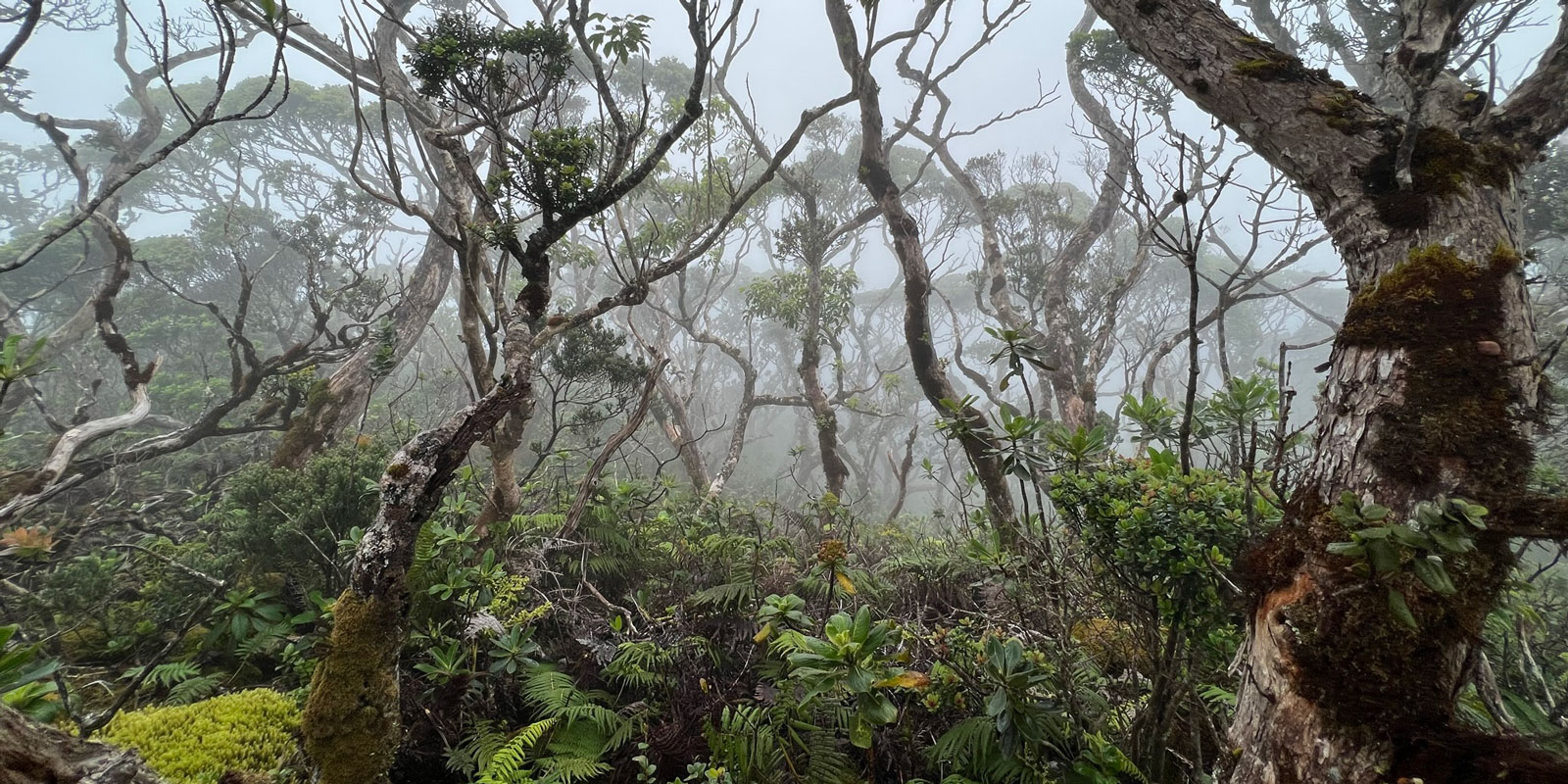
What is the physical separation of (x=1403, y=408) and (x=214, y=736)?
4404mm

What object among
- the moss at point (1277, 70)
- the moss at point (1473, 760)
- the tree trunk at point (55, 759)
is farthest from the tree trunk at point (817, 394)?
the tree trunk at point (55, 759)

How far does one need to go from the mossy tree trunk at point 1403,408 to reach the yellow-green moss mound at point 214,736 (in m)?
3.50

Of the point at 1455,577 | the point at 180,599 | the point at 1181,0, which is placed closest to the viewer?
the point at 1455,577

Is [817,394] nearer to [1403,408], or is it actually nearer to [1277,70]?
[1277,70]

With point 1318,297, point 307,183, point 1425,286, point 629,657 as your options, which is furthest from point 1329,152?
point 1318,297

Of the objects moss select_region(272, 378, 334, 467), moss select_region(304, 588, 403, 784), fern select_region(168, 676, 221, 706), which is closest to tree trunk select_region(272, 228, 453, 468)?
moss select_region(272, 378, 334, 467)

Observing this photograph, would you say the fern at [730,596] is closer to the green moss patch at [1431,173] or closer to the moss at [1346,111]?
the green moss patch at [1431,173]

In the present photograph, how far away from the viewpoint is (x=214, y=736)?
89.7 inches

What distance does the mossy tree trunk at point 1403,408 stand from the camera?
139 cm

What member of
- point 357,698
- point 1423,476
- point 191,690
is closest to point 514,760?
point 357,698

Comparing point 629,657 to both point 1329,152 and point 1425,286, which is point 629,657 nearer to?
point 1425,286

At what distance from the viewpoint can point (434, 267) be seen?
23.9 feet

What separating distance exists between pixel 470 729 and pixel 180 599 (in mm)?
2511

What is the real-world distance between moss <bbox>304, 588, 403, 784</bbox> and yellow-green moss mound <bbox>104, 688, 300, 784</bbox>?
0.92ft
